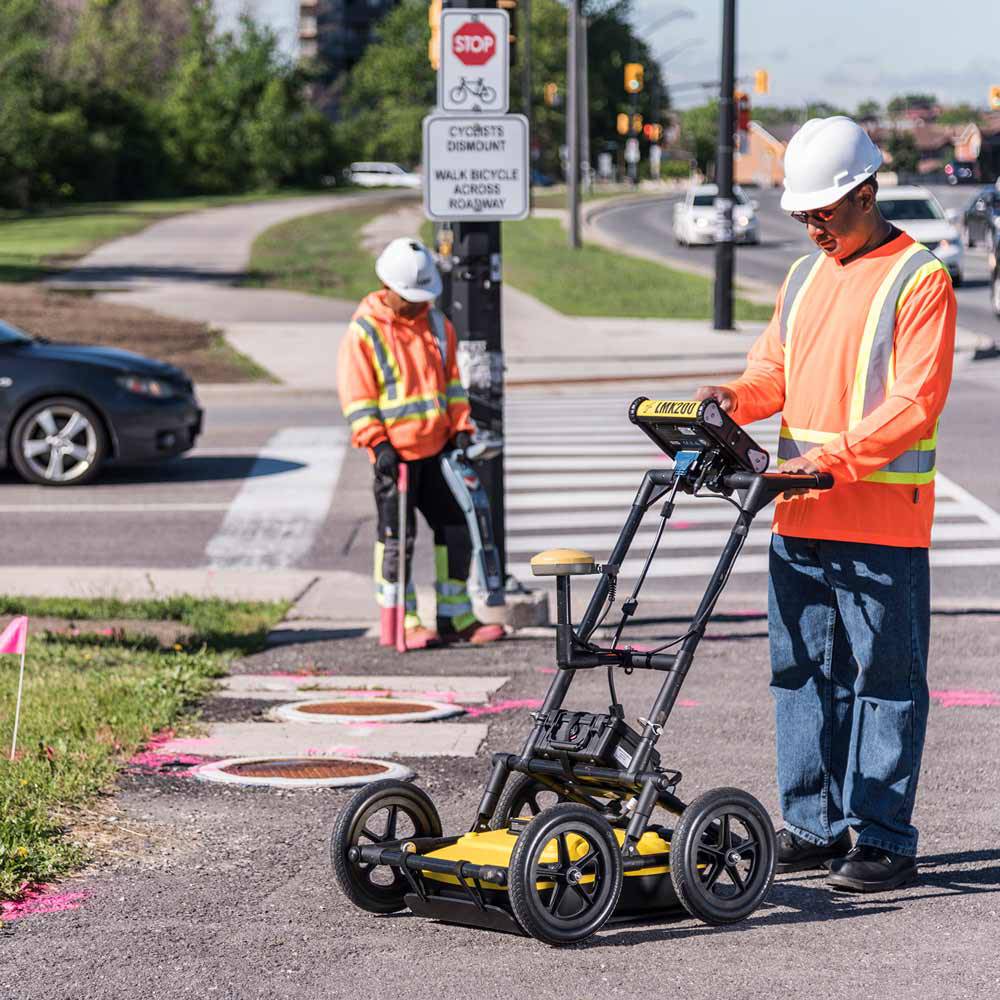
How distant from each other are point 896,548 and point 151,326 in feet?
78.8

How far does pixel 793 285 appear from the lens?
17.6 ft

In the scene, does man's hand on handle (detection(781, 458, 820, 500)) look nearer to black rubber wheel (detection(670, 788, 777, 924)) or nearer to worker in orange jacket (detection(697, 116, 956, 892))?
worker in orange jacket (detection(697, 116, 956, 892))

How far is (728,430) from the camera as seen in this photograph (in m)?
4.87

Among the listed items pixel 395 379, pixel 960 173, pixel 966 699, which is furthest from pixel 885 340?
pixel 960 173

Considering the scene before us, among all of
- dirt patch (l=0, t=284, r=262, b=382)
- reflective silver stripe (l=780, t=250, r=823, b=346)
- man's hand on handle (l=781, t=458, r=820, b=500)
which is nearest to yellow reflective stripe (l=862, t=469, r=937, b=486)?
man's hand on handle (l=781, t=458, r=820, b=500)

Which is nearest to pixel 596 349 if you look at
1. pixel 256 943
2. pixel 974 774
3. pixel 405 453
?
pixel 405 453

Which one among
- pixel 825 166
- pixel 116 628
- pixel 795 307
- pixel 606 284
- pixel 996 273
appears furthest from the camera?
pixel 606 284

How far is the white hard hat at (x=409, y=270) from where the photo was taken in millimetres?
8648

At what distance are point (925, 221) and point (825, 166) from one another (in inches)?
1207

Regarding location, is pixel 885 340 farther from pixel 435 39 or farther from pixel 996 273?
pixel 996 273

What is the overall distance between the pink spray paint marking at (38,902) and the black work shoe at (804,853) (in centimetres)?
199

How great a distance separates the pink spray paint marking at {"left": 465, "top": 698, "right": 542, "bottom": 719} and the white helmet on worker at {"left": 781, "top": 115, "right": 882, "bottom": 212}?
3.04 m

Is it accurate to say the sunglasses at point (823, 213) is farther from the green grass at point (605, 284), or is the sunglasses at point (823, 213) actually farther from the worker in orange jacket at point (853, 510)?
the green grass at point (605, 284)

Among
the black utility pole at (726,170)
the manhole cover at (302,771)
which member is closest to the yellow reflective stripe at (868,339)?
the manhole cover at (302,771)
